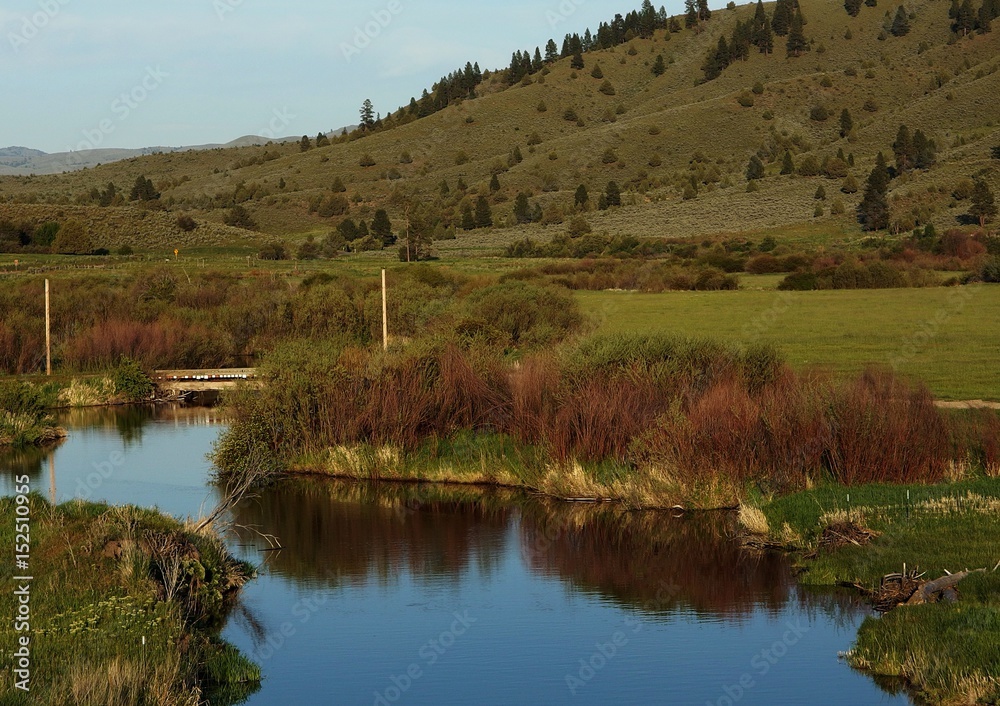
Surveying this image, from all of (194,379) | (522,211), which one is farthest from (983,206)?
(194,379)

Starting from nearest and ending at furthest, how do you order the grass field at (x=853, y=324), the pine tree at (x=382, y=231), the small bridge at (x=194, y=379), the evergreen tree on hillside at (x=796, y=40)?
the grass field at (x=853, y=324) → the small bridge at (x=194, y=379) → the pine tree at (x=382, y=231) → the evergreen tree on hillside at (x=796, y=40)

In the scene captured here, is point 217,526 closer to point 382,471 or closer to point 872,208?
point 382,471

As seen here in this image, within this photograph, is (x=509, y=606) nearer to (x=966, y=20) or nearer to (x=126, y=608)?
(x=126, y=608)

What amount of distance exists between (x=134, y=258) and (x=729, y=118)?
266 ft

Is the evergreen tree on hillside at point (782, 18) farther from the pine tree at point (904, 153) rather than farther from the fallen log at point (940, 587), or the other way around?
the fallen log at point (940, 587)

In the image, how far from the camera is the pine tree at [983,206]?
8969 cm

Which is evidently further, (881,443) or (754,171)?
(754,171)

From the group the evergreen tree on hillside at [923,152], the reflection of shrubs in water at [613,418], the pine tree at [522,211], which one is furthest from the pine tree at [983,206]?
the reflection of shrubs in water at [613,418]

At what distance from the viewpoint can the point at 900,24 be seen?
6393 inches

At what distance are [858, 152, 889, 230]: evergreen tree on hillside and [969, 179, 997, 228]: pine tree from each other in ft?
20.6

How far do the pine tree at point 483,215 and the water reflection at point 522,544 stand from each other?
9440 cm

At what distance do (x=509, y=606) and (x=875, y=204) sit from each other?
85.4 metres

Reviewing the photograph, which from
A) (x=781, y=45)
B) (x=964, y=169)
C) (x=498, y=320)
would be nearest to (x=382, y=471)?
(x=498, y=320)

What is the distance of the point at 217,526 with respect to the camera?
17.0m
